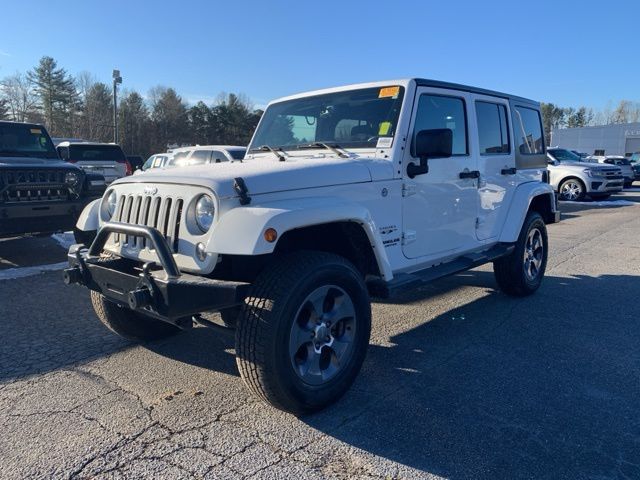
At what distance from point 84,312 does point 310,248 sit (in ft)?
9.26

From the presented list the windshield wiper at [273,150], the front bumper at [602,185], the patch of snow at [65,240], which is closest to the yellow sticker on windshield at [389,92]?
the windshield wiper at [273,150]

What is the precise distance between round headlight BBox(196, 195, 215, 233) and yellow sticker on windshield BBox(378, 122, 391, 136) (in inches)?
61.7

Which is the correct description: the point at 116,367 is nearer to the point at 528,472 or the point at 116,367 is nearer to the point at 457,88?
the point at 528,472

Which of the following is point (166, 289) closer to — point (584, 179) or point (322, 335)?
point (322, 335)

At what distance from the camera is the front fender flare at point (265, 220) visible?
2648 mm

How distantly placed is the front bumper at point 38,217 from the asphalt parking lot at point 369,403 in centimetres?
159

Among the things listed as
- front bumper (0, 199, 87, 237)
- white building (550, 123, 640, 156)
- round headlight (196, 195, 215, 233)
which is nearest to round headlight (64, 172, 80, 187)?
front bumper (0, 199, 87, 237)

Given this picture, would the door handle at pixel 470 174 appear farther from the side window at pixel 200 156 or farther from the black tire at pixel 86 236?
the side window at pixel 200 156

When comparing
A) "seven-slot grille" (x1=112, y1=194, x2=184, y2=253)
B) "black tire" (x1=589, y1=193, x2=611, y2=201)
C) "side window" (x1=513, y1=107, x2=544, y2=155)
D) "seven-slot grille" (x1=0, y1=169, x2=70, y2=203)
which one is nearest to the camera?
"seven-slot grille" (x1=112, y1=194, x2=184, y2=253)

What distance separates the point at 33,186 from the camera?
6801mm

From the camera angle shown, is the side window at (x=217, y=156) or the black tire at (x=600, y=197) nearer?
the side window at (x=217, y=156)

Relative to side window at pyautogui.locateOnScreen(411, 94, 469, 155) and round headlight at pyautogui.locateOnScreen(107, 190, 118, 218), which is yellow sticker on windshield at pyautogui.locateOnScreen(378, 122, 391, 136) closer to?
side window at pyautogui.locateOnScreen(411, 94, 469, 155)

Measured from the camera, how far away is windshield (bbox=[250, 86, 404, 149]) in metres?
3.92

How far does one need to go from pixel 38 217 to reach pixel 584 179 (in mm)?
17049
